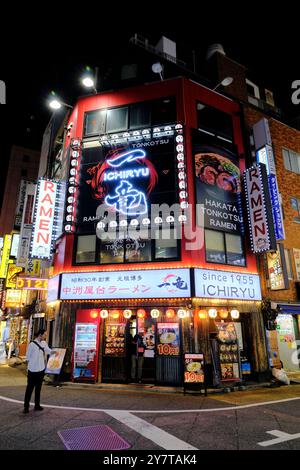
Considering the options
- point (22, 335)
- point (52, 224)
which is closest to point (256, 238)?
point (52, 224)

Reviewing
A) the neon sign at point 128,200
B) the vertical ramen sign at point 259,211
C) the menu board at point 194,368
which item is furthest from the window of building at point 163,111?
the menu board at point 194,368

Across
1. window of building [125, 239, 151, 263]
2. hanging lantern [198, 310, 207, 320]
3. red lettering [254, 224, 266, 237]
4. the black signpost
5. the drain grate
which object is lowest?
the drain grate

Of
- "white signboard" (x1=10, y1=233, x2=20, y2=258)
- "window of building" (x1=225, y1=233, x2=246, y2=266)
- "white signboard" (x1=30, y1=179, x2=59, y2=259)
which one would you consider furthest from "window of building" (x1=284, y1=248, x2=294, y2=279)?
"white signboard" (x1=10, y1=233, x2=20, y2=258)

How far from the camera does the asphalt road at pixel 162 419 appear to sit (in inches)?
240

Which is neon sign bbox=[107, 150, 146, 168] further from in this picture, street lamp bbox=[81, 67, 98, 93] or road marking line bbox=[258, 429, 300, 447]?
road marking line bbox=[258, 429, 300, 447]

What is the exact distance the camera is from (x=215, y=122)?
54.9 feet

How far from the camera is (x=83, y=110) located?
17.5m

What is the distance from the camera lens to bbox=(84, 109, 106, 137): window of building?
55.2ft

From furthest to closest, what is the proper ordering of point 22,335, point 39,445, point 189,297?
point 22,335
point 189,297
point 39,445

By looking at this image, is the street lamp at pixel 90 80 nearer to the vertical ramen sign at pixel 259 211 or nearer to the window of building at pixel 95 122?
the window of building at pixel 95 122

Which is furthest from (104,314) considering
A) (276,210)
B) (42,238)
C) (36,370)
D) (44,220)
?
(276,210)

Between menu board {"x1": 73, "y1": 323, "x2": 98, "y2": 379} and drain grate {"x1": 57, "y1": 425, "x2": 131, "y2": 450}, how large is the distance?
6337 millimetres

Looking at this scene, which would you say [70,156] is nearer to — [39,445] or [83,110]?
[83,110]

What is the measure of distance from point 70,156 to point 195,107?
7.24 meters
